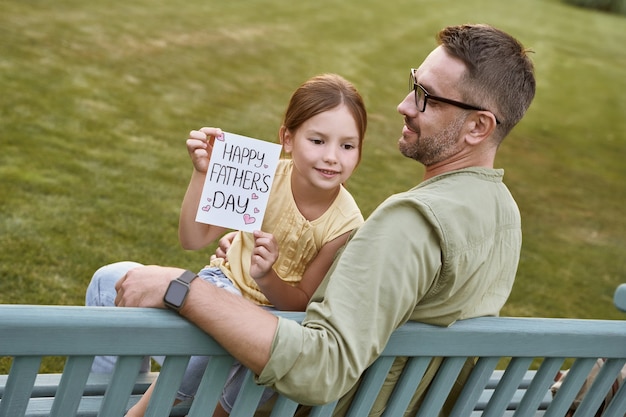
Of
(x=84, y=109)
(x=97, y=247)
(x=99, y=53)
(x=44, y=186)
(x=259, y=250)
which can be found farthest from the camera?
(x=99, y=53)

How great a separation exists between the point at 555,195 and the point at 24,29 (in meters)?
6.68

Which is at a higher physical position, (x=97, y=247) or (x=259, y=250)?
(x=259, y=250)

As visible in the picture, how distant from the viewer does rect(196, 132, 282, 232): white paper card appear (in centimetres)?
271

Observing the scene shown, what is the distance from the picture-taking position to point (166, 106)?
1001cm

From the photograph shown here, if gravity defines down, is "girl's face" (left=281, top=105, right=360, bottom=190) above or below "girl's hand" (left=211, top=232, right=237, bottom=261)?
above

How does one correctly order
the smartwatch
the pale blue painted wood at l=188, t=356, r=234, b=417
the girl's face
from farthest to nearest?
the girl's face
the pale blue painted wood at l=188, t=356, r=234, b=417
the smartwatch

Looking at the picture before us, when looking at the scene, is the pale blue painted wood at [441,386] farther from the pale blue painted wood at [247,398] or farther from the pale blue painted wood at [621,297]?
the pale blue painted wood at [621,297]

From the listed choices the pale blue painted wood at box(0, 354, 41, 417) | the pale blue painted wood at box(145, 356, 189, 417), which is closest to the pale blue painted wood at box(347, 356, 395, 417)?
the pale blue painted wood at box(145, 356, 189, 417)

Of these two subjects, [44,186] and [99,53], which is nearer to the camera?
[44,186]

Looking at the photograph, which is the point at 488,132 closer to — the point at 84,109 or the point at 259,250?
the point at 259,250

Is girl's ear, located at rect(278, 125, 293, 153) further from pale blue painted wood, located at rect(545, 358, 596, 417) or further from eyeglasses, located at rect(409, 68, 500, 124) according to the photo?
pale blue painted wood, located at rect(545, 358, 596, 417)

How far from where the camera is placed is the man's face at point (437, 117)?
8.87 ft

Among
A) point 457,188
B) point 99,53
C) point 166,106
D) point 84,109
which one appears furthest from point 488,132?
point 99,53

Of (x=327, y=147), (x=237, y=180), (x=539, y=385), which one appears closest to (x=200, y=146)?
(x=237, y=180)
